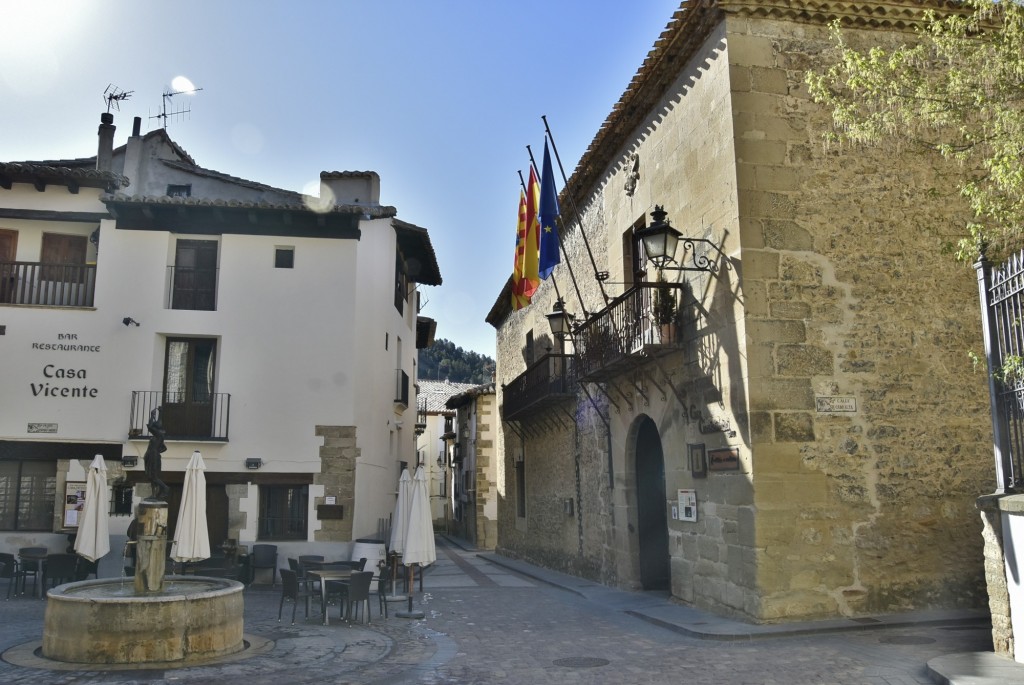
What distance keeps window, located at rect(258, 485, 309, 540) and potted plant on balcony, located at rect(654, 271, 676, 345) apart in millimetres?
7666

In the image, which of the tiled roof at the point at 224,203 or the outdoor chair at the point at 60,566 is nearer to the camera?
the outdoor chair at the point at 60,566

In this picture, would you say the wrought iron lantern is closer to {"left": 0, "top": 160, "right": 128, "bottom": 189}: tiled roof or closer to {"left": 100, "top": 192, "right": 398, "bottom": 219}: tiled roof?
{"left": 100, "top": 192, "right": 398, "bottom": 219}: tiled roof

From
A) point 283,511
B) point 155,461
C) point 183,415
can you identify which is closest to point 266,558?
point 283,511

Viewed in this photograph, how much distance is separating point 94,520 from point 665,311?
337 inches

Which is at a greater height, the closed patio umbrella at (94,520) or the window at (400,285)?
the window at (400,285)

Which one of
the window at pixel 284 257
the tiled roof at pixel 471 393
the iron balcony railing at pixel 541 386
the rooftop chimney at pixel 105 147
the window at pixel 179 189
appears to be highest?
the rooftop chimney at pixel 105 147

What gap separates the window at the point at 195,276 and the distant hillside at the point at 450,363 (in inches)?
2252

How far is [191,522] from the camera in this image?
36.0 ft

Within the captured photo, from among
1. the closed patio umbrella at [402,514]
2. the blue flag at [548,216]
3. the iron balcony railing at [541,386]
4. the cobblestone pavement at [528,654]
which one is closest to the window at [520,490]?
the iron balcony railing at [541,386]

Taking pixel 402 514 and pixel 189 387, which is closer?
pixel 402 514

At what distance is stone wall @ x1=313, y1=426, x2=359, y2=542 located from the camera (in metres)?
15.1

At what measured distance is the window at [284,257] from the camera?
53.4 ft

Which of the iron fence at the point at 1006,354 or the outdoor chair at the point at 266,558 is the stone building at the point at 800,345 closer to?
the iron fence at the point at 1006,354

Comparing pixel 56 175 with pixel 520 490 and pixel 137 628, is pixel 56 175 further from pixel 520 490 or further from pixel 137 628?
pixel 520 490
